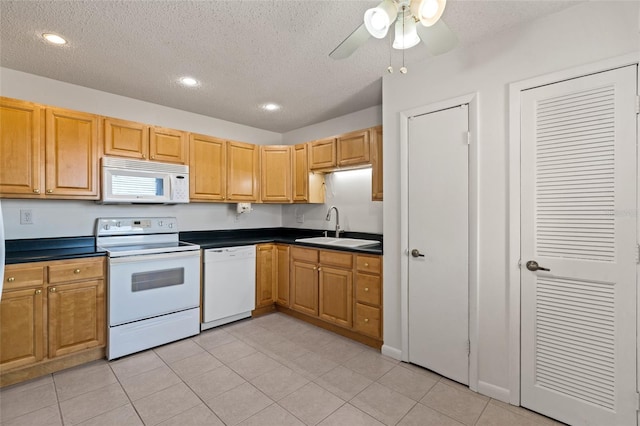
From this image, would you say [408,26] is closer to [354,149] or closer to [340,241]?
[354,149]

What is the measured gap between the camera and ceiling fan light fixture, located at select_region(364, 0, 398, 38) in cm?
138

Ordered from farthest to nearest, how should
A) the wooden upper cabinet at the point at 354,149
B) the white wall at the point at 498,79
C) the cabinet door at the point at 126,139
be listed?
the wooden upper cabinet at the point at 354,149 → the cabinet door at the point at 126,139 → the white wall at the point at 498,79

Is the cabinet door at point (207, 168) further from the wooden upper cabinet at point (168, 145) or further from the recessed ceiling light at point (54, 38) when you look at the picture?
the recessed ceiling light at point (54, 38)

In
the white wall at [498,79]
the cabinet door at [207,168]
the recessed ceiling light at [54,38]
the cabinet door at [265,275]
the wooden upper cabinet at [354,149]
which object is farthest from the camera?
the cabinet door at [265,275]

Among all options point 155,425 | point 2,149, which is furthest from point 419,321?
point 2,149

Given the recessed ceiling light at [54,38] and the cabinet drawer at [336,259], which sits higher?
the recessed ceiling light at [54,38]

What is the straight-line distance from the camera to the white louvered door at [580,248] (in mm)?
1661

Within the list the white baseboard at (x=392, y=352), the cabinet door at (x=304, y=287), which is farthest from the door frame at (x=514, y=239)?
the cabinet door at (x=304, y=287)

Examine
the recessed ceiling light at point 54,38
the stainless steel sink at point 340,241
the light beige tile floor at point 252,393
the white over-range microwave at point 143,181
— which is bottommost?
the light beige tile floor at point 252,393

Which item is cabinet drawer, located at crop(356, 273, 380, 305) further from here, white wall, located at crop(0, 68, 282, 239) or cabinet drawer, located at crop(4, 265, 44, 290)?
cabinet drawer, located at crop(4, 265, 44, 290)

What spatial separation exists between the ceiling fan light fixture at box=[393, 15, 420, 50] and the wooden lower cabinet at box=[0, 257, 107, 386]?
9.37ft

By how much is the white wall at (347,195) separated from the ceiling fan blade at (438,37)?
185 cm

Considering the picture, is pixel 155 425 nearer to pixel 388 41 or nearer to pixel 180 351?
pixel 180 351

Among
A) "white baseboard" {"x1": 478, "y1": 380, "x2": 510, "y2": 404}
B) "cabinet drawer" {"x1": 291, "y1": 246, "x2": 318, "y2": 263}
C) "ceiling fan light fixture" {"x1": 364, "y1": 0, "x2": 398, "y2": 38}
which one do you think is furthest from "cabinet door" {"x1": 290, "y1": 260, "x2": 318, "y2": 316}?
"ceiling fan light fixture" {"x1": 364, "y1": 0, "x2": 398, "y2": 38}
